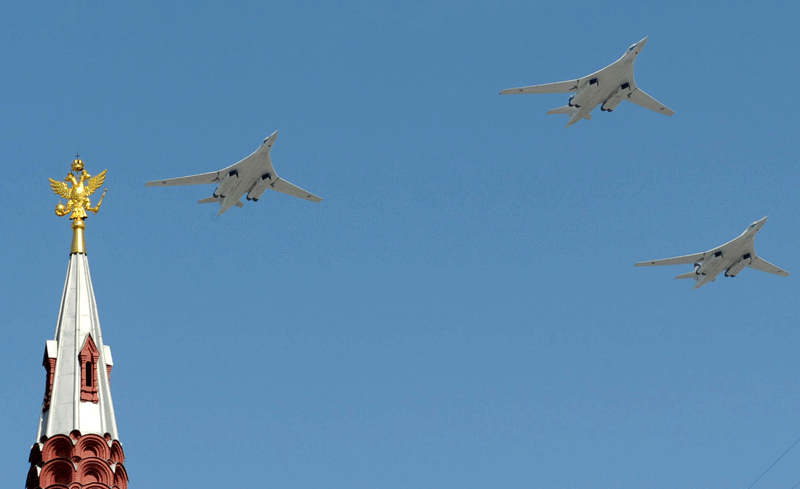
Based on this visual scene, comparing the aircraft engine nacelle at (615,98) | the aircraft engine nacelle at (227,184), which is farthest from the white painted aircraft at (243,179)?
the aircraft engine nacelle at (615,98)

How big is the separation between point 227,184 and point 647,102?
29.2m

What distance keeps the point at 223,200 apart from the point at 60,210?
2130 centimetres

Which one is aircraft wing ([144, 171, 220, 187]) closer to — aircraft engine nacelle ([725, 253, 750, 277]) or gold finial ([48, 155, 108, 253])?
gold finial ([48, 155, 108, 253])

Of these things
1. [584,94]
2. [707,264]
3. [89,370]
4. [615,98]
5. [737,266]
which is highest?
[615,98]

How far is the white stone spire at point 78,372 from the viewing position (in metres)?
58.0

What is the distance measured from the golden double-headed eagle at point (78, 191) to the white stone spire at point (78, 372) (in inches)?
169

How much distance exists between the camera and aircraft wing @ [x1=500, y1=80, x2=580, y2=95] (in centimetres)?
9306

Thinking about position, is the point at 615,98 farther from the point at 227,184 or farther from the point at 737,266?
the point at 227,184

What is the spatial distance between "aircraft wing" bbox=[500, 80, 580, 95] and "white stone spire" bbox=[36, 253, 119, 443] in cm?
3697

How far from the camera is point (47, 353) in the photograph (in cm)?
6066

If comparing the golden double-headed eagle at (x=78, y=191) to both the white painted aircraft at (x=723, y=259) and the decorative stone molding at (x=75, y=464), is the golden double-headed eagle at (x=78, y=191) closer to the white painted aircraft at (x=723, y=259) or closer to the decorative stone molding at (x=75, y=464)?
the decorative stone molding at (x=75, y=464)

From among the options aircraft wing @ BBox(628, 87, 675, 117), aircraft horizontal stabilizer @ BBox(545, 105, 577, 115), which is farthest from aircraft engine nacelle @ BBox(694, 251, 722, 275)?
aircraft horizontal stabilizer @ BBox(545, 105, 577, 115)

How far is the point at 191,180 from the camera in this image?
299ft

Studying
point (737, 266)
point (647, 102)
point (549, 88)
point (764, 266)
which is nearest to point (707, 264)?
point (737, 266)
